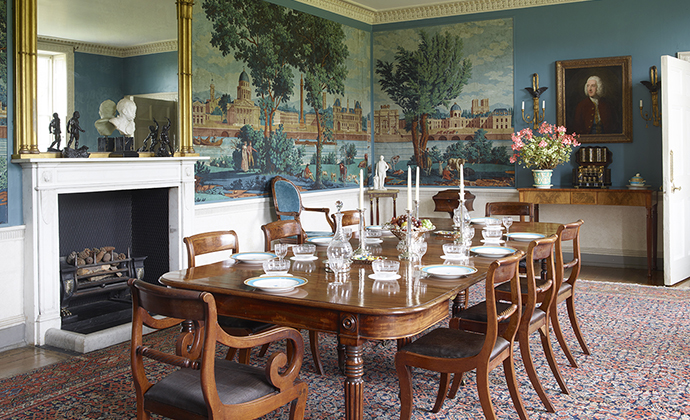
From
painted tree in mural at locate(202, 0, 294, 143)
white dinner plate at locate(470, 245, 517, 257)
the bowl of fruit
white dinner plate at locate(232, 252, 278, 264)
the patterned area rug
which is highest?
painted tree in mural at locate(202, 0, 294, 143)

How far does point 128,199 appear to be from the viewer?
6000 mm

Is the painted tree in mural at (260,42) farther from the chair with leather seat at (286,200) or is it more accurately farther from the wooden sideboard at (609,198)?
the wooden sideboard at (609,198)

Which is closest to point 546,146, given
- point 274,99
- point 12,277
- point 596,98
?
point 596,98

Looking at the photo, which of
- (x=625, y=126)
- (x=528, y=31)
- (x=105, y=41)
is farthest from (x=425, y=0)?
(x=105, y=41)

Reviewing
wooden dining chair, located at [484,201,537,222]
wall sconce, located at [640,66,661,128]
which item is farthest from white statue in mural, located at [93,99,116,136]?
wall sconce, located at [640,66,661,128]

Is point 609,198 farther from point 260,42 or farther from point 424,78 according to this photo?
point 260,42

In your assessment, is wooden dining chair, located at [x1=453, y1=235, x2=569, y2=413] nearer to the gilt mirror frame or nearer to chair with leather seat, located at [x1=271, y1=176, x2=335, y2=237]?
the gilt mirror frame

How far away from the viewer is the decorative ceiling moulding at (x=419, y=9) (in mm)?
8344

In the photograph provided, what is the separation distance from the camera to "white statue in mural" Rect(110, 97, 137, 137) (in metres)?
5.34

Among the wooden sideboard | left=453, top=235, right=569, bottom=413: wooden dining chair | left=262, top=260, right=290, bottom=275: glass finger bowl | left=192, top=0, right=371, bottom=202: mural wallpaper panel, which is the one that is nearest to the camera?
left=262, top=260, right=290, bottom=275: glass finger bowl

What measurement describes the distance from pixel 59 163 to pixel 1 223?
0.63 metres

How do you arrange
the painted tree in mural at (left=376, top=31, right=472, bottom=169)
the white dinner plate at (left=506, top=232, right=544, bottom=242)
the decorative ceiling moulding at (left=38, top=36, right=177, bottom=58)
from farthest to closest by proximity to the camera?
the painted tree in mural at (left=376, top=31, right=472, bottom=169)
the decorative ceiling moulding at (left=38, top=36, right=177, bottom=58)
the white dinner plate at (left=506, top=232, right=544, bottom=242)

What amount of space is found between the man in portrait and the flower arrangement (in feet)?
0.67

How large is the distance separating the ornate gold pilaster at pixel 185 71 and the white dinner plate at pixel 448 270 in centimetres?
362
